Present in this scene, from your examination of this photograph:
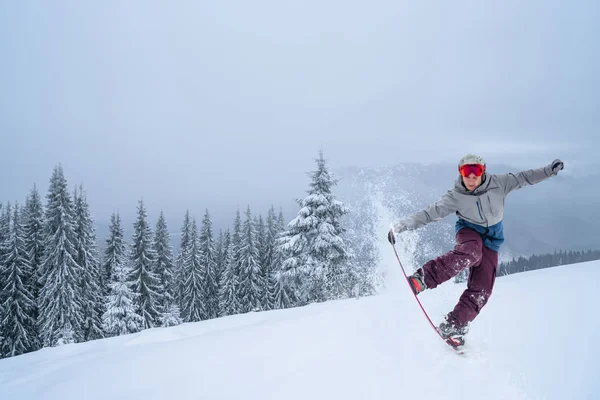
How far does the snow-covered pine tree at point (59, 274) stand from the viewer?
24.1m

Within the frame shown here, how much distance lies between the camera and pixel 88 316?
26453mm

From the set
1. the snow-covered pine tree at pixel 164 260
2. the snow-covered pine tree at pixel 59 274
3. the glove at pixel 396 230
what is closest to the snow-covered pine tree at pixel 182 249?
the snow-covered pine tree at pixel 164 260

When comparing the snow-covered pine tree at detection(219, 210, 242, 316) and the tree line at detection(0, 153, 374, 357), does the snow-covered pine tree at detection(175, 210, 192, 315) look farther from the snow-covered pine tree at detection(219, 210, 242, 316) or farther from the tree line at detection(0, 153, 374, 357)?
the snow-covered pine tree at detection(219, 210, 242, 316)

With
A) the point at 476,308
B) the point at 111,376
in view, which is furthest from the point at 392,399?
the point at 111,376

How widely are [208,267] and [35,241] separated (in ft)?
54.5

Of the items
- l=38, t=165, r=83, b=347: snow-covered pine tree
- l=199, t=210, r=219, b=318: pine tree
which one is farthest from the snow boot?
l=199, t=210, r=219, b=318: pine tree

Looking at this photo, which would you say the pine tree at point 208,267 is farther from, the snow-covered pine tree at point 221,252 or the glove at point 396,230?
the glove at point 396,230

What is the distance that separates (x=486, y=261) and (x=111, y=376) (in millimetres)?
4518

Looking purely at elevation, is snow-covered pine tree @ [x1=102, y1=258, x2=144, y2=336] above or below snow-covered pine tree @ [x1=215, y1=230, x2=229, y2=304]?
below

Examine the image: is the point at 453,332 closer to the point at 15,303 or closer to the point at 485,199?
the point at 485,199

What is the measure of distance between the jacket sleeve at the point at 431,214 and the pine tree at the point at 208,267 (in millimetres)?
34940

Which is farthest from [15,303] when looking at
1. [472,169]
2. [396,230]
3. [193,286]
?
[472,169]

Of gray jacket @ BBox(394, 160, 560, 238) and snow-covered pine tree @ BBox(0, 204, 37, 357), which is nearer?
gray jacket @ BBox(394, 160, 560, 238)

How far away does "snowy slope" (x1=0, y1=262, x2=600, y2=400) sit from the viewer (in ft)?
8.05
